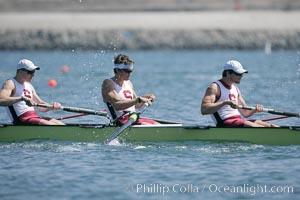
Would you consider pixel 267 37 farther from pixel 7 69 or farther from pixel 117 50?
pixel 7 69

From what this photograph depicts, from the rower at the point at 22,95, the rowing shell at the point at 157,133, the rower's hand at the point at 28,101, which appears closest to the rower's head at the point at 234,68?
the rowing shell at the point at 157,133

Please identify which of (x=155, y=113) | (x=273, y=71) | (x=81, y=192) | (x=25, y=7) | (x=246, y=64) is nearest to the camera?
(x=81, y=192)

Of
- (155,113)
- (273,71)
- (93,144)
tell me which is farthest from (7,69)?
(93,144)

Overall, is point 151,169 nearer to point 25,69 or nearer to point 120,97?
point 120,97

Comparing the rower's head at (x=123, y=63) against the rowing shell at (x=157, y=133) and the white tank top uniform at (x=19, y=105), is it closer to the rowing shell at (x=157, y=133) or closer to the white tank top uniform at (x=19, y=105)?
the rowing shell at (x=157, y=133)

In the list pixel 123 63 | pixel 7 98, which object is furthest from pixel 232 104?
pixel 7 98

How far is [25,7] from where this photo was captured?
8031 centimetres

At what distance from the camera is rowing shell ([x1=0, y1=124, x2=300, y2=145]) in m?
16.2

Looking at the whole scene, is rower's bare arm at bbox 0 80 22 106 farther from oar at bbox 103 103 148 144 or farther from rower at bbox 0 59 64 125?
oar at bbox 103 103 148 144

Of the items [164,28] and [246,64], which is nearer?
[246,64]

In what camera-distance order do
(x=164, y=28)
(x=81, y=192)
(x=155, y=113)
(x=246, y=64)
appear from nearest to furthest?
(x=81, y=192) → (x=155, y=113) → (x=246, y=64) → (x=164, y=28)

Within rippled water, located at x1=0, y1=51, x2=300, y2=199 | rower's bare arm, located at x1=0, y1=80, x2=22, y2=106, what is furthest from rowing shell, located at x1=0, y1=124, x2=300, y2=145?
rower's bare arm, located at x1=0, y1=80, x2=22, y2=106

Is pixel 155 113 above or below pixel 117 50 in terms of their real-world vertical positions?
below

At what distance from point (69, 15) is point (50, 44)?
804 cm
